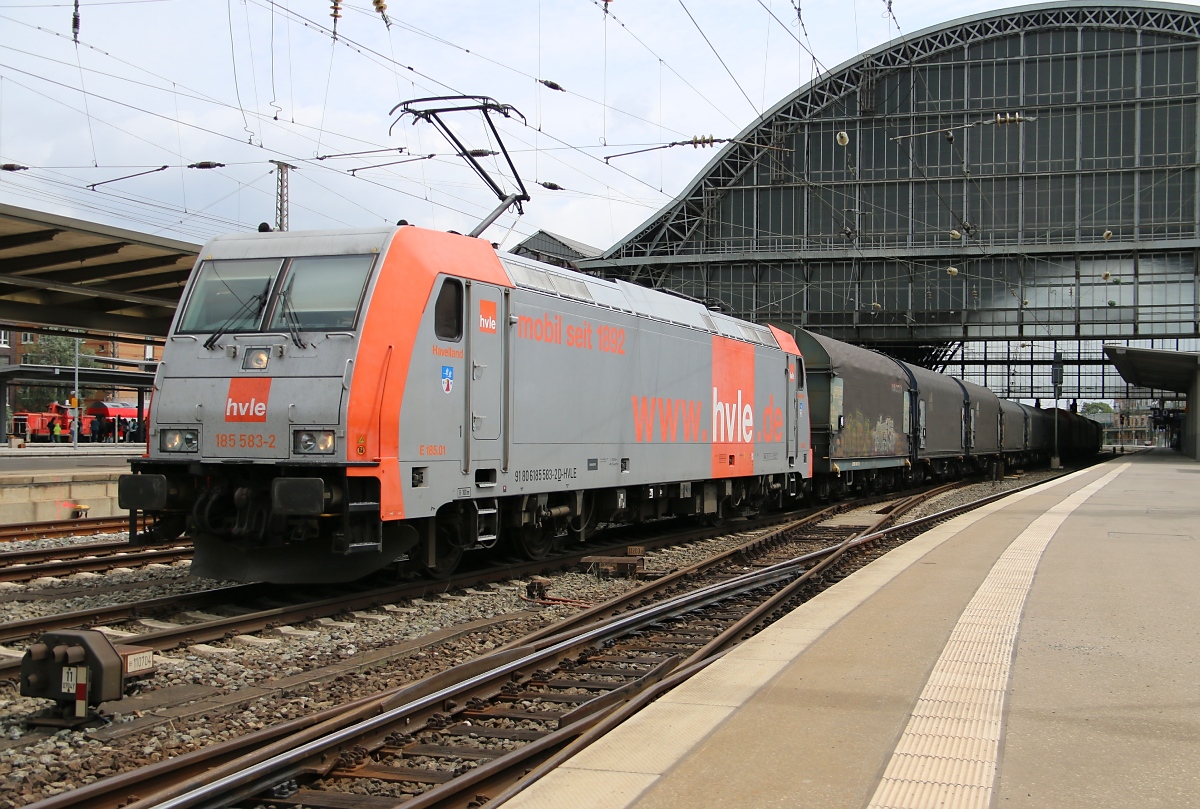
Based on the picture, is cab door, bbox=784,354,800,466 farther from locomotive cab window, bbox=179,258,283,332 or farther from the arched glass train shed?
the arched glass train shed

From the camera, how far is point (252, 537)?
8922mm

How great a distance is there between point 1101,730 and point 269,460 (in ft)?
21.9

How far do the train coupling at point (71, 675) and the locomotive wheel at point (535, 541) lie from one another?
258 inches

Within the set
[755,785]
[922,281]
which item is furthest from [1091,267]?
[755,785]

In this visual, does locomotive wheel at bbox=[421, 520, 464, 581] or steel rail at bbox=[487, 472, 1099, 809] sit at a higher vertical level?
Result: locomotive wheel at bbox=[421, 520, 464, 581]

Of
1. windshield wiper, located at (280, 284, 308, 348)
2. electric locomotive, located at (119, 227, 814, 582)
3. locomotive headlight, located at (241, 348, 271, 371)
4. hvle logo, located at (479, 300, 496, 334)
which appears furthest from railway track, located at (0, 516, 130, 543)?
hvle logo, located at (479, 300, 496, 334)

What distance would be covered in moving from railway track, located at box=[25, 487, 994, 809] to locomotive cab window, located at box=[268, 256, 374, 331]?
3.40m

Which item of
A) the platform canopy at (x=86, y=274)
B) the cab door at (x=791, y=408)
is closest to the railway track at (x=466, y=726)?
the cab door at (x=791, y=408)

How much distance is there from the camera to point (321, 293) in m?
9.34

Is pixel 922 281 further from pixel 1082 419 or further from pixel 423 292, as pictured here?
pixel 423 292

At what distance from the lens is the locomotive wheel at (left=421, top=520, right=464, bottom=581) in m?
10.6

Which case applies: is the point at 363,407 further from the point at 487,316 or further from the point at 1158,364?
the point at 1158,364

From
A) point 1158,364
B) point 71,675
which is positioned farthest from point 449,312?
point 1158,364

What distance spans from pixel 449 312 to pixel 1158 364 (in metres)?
44.3
